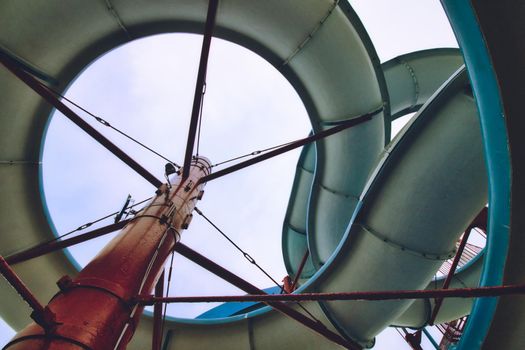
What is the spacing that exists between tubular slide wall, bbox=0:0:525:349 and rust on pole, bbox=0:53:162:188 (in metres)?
1.50

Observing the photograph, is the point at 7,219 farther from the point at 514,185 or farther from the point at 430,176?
the point at 514,185

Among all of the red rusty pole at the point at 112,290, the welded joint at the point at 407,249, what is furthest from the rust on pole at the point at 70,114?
the welded joint at the point at 407,249

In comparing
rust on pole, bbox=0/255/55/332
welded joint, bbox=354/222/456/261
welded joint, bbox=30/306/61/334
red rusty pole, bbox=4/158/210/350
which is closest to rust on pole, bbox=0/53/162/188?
red rusty pole, bbox=4/158/210/350

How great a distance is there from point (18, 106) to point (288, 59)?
533 centimetres

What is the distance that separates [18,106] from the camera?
20.5 ft

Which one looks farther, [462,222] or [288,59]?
[288,59]

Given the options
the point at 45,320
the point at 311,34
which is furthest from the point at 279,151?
the point at 45,320

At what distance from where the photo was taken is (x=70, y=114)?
16.4ft

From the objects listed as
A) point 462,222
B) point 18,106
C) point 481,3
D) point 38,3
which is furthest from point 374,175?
point 18,106

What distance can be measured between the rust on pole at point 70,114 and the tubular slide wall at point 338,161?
4.93 ft

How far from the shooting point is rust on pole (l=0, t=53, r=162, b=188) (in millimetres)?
4531

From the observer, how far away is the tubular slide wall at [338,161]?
423 centimetres

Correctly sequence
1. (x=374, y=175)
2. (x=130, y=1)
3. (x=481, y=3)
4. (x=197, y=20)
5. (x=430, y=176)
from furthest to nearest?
(x=197, y=20)
(x=130, y=1)
(x=374, y=175)
(x=430, y=176)
(x=481, y=3)

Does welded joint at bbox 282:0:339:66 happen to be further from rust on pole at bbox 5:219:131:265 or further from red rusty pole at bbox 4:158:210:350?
rust on pole at bbox 5:219:131:265
